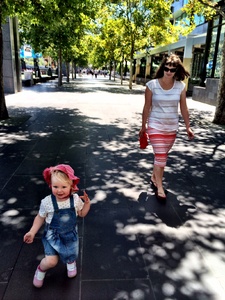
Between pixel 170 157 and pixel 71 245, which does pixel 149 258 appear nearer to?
pixel 71 245

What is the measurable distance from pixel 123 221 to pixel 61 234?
1.26 meters

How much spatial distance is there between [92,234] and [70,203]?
1004 millimetres

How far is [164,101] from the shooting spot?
3.75m

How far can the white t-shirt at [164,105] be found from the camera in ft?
12.3

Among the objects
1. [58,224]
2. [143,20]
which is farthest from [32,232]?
[143,20]

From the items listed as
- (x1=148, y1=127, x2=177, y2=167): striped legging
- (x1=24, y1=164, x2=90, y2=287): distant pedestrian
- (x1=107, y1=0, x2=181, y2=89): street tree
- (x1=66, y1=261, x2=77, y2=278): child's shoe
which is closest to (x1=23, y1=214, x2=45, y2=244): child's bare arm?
(x1=24, y1=164, x2=90, y2=287): distant pedestrian

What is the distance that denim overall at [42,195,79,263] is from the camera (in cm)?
233

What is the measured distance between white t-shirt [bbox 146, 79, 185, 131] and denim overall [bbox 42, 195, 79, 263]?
1972 millimetres

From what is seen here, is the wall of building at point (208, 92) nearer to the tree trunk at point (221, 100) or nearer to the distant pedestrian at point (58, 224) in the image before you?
the tree trunk at point (221, 100)

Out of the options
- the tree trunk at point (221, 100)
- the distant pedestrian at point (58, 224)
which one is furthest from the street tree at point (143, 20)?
the distant pedestrian at point (58, 224)

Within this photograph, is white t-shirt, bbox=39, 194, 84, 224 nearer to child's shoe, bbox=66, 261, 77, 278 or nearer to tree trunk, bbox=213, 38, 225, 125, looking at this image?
child's shoe, bbox=66, 261, 77, 278

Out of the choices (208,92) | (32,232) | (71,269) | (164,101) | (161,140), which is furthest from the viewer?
(208,92)

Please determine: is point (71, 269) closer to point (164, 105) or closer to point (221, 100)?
point (164, 105)

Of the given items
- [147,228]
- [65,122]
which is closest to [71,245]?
[147,228]
